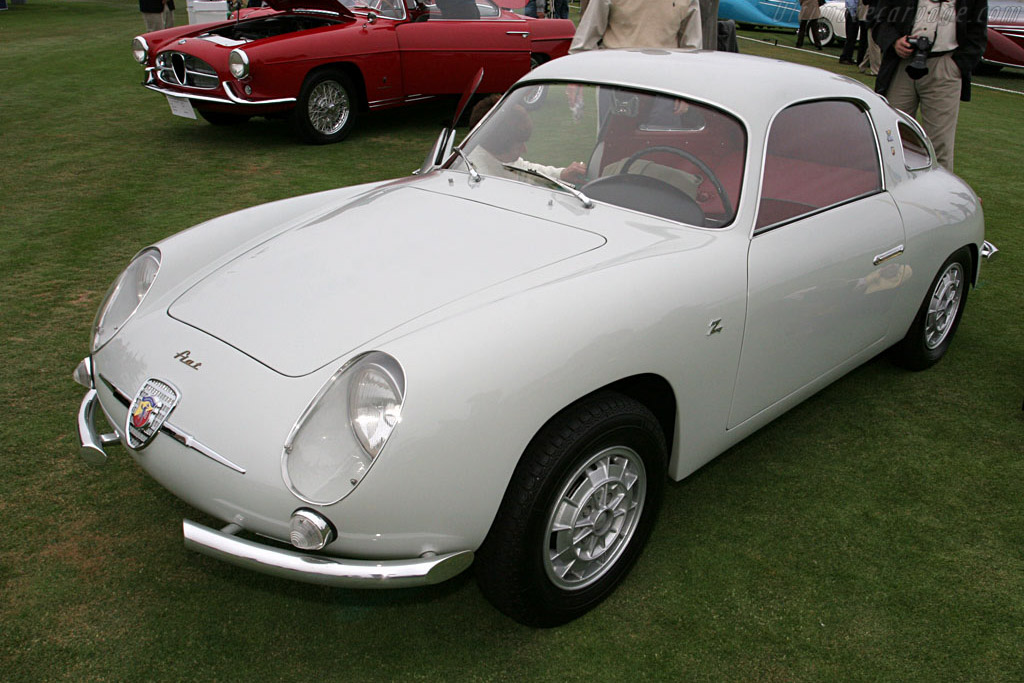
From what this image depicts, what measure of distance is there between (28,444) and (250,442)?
163 cm

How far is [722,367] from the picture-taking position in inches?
96.2

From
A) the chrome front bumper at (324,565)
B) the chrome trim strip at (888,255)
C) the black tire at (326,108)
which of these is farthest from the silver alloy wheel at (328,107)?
the chrome front bumper at (324,565)

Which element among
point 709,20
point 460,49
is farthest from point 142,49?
point 709,20

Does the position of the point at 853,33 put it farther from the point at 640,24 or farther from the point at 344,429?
the point at 344,429

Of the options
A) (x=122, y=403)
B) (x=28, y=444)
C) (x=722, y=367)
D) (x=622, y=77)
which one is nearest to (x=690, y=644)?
(x=722, y=367)

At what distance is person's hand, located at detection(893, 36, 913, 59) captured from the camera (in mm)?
5160

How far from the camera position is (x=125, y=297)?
261 centimetres

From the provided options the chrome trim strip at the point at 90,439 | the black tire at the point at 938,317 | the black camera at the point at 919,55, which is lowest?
the black tire at the point at 938,317

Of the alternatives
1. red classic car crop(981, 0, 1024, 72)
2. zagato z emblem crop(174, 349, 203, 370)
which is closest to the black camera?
zagato z emblem crop(174, 349, 203, 370)

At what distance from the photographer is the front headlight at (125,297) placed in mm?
2475

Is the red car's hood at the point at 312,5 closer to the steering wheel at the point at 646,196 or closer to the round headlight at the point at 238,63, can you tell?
the round headlight at the point at 238,63

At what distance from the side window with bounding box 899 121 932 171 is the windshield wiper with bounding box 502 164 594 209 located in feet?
5.27

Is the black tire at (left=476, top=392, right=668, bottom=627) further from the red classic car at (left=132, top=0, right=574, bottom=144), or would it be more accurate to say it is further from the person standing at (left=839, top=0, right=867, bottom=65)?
the person standing at (left=839, top=0, right=867, bottom=65)

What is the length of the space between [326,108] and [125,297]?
5.43 m
